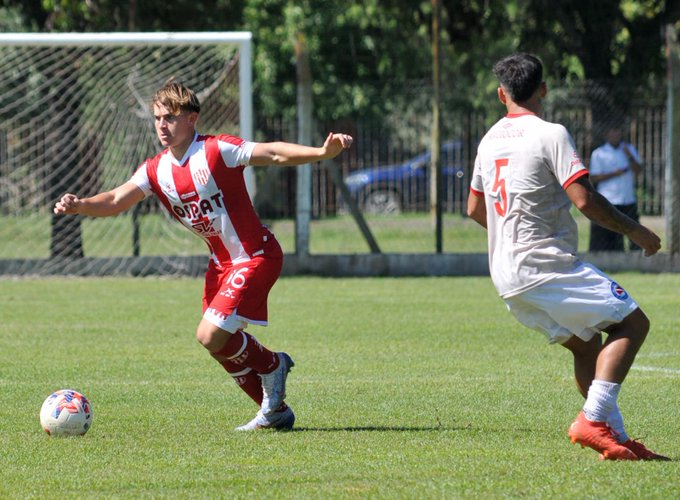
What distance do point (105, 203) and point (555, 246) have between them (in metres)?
2.65

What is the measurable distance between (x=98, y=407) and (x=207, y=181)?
1.71 meters

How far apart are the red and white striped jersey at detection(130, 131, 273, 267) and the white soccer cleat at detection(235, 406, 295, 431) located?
35.2 inches

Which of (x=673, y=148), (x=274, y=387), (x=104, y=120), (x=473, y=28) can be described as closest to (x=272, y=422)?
(x=274, y=387)

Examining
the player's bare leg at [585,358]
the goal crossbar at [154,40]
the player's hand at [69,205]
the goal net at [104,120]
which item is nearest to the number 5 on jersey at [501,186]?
the player's bare leg at [585,358]

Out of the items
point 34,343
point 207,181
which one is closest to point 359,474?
point 207,181

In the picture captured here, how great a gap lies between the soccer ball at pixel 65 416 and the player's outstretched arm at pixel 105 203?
1.04 meters

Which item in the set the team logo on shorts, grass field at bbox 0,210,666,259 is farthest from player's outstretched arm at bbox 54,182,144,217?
grass field at bbox 0,210,666,259

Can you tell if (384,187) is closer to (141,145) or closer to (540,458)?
(141,145)

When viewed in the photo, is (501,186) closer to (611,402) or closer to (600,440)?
(611,402)

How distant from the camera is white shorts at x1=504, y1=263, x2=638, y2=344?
18.8 feet

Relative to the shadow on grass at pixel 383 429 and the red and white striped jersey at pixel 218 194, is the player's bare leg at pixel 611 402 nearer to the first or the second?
the shadow on grass at pixel 383 429

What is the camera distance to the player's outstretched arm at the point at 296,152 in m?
6.38

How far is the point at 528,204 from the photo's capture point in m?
5.82

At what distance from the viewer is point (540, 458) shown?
581cm
